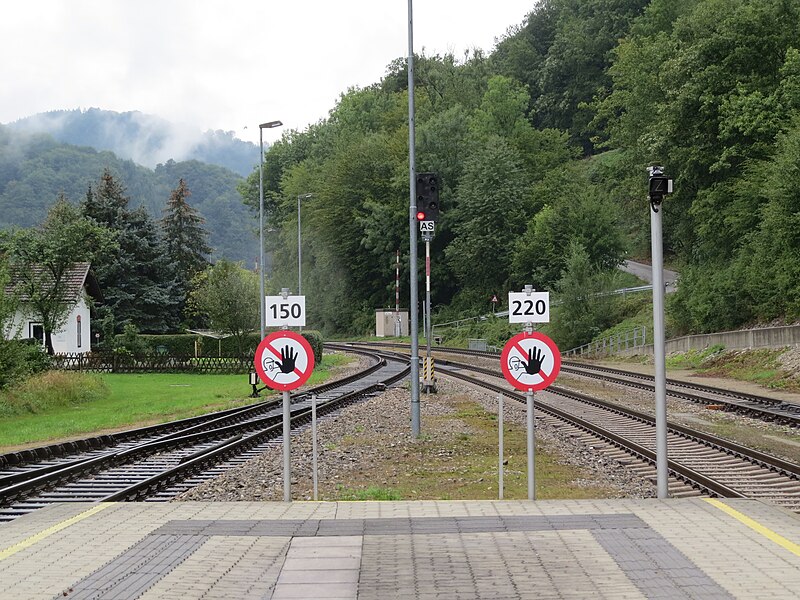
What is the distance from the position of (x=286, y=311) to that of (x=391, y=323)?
75.0 m

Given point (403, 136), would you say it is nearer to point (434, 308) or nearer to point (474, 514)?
point (434, 308)

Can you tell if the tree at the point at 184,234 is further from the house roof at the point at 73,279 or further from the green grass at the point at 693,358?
the green grass at the point at 693,358

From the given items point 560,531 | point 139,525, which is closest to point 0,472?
point 139,525

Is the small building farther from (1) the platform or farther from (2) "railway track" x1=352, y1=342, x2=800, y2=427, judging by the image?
(1) the platform

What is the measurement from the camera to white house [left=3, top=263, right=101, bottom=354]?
2135 inches

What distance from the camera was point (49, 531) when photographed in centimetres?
949

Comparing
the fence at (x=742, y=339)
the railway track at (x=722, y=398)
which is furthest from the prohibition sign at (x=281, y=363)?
the fence at (x=742, y=339)

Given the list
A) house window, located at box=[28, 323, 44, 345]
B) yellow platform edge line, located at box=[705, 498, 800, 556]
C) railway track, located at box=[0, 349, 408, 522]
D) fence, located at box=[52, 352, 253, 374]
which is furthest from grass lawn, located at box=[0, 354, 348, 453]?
A: yellow platform edge line, located at box=[705, 498, 800, 556]

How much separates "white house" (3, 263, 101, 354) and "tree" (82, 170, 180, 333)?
776 centimetres

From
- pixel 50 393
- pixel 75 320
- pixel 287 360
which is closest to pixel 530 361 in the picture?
pixel 287 360

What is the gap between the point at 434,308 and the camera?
90.1 m

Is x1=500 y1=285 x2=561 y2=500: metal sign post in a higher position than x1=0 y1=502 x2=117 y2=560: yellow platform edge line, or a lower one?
higher

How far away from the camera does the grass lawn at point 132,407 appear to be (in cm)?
2441

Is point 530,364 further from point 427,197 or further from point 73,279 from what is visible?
point 73,279
